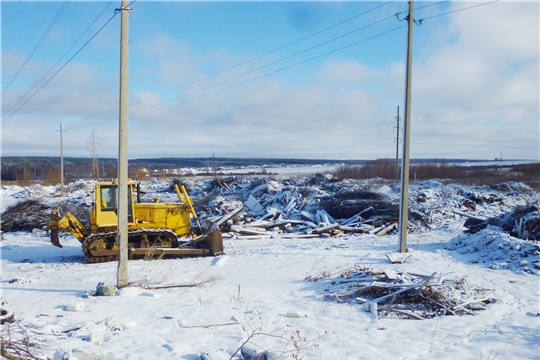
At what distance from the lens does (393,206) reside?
2147 cm

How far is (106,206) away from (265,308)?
7.68m

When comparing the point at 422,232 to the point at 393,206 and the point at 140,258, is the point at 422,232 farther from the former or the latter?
the point at 140,258

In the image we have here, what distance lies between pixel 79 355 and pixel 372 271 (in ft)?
21.7

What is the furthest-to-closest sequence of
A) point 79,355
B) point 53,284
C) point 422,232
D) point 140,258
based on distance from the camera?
point 422,232, point 140,258, point 53,284, point 79,355

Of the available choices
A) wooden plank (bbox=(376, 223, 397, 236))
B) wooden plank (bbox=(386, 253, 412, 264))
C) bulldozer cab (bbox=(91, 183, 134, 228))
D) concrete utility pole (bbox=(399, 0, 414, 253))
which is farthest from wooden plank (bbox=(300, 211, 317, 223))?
bulldozer cab (bbox=(91, 183, 134, 228))

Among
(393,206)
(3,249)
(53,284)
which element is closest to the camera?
(53,284)

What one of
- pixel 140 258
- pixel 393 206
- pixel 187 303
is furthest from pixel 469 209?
pixel 187 303

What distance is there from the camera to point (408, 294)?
8711mm

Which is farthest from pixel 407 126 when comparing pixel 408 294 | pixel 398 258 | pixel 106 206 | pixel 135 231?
pixel 106 206

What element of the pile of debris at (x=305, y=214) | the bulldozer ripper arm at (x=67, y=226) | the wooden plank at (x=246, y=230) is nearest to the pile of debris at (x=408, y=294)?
the pile of debris at (x=305, y=214)

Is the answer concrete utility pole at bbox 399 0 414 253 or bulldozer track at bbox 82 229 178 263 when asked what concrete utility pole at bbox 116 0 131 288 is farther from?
concrete utility pole at bbox 399 0 414 253

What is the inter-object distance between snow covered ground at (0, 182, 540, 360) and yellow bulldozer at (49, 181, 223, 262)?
0.51 m

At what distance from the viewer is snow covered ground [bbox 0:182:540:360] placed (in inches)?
251

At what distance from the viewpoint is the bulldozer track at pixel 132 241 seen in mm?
13469
